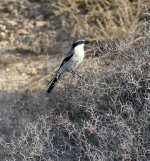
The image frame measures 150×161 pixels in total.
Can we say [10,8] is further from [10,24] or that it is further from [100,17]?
[100,17]

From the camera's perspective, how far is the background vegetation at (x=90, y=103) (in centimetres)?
444

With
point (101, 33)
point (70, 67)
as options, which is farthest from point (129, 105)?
point (101, 33)

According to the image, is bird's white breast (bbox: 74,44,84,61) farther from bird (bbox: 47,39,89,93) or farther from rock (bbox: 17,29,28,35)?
rock (bbox: 17,29,28,35)

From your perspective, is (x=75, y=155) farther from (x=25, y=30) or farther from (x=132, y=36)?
(x=25, y=30)

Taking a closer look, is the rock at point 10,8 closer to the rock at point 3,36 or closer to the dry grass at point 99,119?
the rock at point 3,36

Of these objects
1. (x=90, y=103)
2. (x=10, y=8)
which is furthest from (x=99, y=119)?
(x=10, y=8)

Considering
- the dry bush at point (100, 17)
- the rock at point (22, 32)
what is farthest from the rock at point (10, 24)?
the dry bush at point (100, 17)

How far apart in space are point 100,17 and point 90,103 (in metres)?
2.70

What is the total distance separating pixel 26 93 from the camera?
640 cm

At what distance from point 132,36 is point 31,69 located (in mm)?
1231

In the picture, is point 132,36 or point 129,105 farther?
point 132,36

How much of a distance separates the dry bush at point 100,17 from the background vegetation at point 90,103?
1 cm

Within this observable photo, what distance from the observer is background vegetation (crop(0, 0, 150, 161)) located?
4.44 metres

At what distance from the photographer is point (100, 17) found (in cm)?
735
